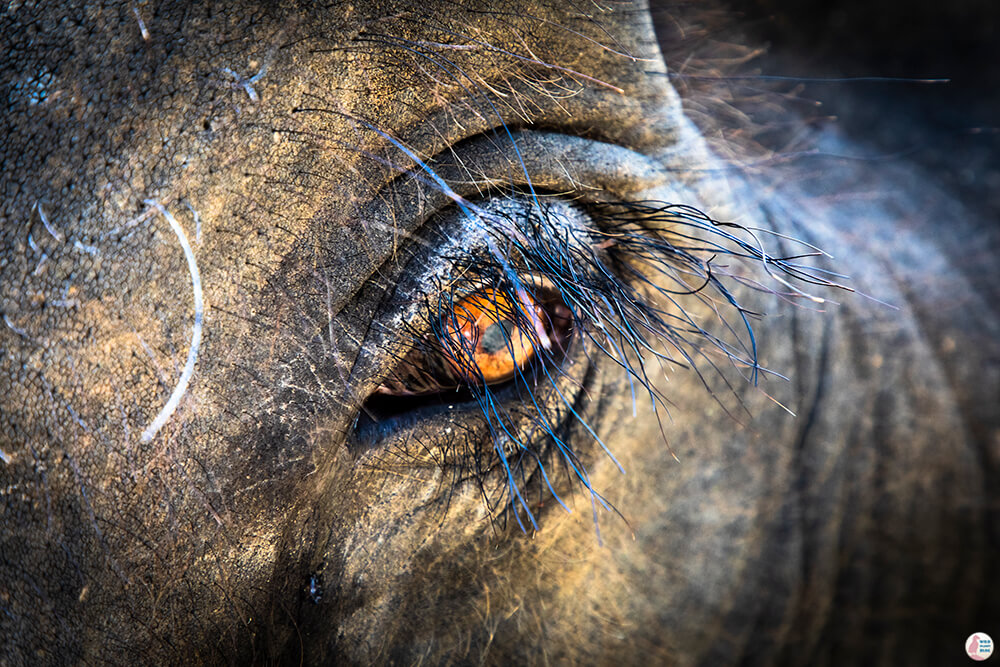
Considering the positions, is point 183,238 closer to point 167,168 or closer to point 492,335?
point 167,168

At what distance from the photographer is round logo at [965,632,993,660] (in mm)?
1364

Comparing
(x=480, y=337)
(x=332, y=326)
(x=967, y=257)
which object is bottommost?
(x=967, y=257)

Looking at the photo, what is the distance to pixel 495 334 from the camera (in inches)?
44.9

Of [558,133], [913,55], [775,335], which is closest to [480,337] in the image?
[558,133]

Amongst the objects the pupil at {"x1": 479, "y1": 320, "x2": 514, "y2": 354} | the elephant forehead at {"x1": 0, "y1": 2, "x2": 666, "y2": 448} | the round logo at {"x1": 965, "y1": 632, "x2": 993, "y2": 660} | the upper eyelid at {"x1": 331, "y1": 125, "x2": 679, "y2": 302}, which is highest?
the elephant forehead at {"x1": 0, "y1": 2, "x2": 666, "y2": 448}

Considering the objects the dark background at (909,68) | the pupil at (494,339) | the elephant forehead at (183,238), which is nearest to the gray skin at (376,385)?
the elephant forehead at (183,238)

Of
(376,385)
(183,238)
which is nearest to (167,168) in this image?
(183,238)

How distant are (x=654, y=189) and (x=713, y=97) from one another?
0.42 metres

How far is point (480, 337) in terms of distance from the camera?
1130 millimetres

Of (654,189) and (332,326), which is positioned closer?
(332,326)

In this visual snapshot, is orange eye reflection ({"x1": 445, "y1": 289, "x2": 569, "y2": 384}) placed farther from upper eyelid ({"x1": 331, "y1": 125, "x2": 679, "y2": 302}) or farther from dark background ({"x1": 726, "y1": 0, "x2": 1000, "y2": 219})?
dark background ({"x1": 726, "y1": 0, "x2": 1000, "y2": 219})

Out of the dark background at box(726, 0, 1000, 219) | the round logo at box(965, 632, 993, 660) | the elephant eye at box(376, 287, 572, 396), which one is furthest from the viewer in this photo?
the dark background at box(726, 0, 1000, 219)

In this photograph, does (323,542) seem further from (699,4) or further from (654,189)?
(699,4)

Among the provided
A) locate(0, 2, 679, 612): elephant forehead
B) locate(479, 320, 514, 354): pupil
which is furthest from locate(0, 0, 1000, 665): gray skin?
locate(479, 320, 514, 354): pupil
